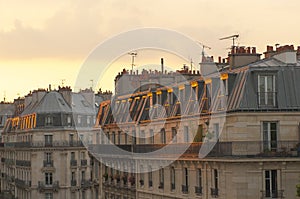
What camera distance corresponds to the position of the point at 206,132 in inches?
1471

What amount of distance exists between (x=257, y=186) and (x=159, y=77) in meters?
17.5

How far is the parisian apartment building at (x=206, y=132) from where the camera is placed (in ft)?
109

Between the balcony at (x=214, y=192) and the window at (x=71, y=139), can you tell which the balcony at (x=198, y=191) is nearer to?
the balcony at (x=214, y=192)

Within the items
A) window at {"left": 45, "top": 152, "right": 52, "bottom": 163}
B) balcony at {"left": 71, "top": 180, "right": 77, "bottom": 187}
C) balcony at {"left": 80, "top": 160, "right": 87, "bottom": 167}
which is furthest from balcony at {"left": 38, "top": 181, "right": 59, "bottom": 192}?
balcony at {"left": 80, "top": 160, "right": 87, "bottom": 167}

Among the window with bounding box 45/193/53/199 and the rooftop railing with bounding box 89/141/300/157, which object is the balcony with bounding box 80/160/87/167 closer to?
the window with bounding box 45/193/53/199

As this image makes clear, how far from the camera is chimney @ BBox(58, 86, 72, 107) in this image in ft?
273

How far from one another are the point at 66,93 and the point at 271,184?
52.9m

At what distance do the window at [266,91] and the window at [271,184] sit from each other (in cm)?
313

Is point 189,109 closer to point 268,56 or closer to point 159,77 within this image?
point 268,56

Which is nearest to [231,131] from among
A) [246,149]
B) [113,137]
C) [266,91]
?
[246,149]

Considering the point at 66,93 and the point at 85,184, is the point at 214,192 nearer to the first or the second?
the point at 85,184

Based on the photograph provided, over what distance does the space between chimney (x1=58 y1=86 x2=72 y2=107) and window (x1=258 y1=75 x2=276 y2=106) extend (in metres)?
50.1

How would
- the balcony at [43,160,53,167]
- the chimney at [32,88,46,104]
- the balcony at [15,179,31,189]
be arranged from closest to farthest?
the balcony at [43,160,53,167]
the balcony at [15,179,31,189]
the chimney at [32,88,46,104]

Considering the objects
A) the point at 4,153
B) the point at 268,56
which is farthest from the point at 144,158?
the point at 4,153
